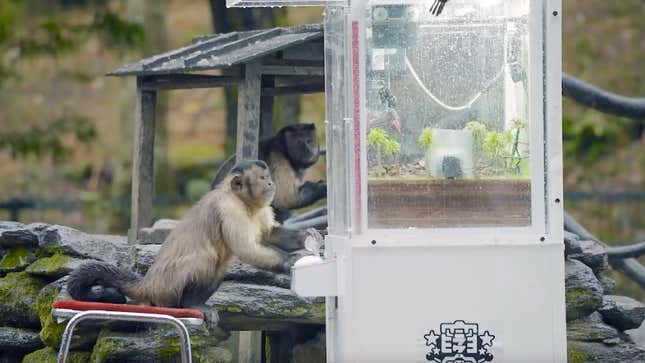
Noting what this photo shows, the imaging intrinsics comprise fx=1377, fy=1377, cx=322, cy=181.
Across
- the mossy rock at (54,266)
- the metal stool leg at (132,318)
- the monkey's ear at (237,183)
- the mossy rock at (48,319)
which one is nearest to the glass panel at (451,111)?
the metal stool leg at (132,318)

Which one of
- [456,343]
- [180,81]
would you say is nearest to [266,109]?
[180,81]

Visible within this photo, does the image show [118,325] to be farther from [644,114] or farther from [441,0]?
[644,114]

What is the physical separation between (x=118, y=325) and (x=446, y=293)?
91.7 inches

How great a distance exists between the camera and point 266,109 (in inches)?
372

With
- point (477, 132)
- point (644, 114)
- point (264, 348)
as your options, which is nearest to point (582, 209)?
point (644, 114)

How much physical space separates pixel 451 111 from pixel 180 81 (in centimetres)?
292

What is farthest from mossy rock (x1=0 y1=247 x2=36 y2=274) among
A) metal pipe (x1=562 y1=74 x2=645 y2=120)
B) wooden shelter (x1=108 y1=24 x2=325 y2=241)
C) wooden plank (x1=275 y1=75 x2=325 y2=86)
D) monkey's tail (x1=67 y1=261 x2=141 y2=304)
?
metal pipe (x1=562 y1=74 x2=645 y2=120)

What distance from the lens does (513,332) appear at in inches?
235

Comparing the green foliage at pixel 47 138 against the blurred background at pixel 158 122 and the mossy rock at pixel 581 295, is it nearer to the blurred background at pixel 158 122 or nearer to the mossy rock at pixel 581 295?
the blurred background at pixel 158 122

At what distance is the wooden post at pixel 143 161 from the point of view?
28.5ft

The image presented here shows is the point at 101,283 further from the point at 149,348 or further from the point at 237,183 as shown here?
the point at 237,183

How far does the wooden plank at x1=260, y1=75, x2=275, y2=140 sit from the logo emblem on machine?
3.52 meters

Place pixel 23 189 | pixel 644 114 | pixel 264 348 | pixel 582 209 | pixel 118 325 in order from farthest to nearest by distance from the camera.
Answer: pixel 23 189 → pixel 582 209 → pixel 644 114 → pixel 264 348 → pixel 118 325

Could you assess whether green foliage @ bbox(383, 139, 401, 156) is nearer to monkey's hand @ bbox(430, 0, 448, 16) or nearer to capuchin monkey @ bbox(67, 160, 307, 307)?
monkey's hand @ bbox(430, 0, 448, 16)
